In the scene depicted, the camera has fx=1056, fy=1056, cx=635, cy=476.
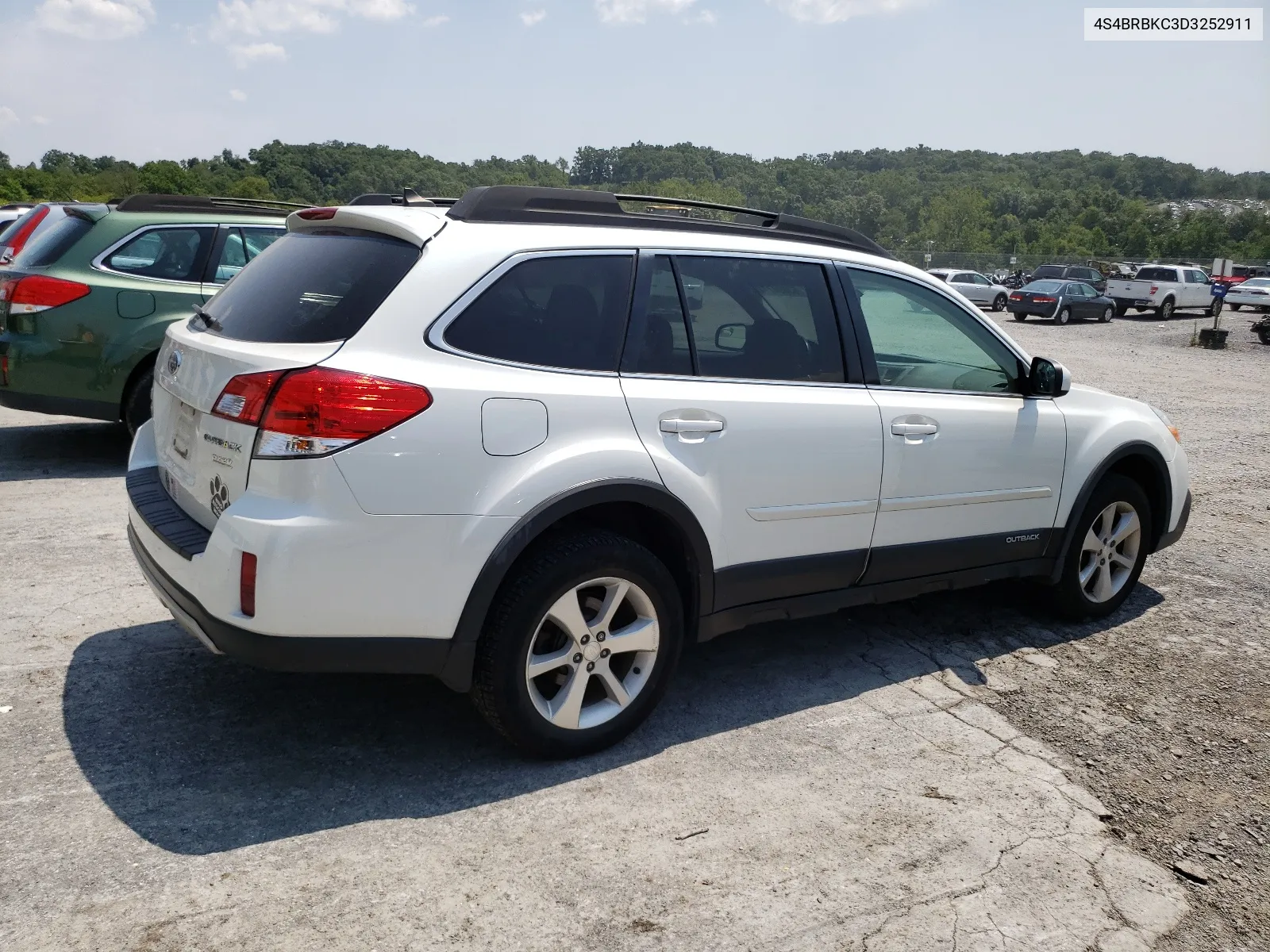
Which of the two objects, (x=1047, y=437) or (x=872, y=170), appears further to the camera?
(x=872, y=170)

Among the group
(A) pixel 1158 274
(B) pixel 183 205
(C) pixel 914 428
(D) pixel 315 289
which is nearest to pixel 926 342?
(C) pixel 914 428

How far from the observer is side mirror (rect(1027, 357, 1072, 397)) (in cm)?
471

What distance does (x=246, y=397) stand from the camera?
311cm

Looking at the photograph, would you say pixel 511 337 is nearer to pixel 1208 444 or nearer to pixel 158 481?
pixel 158 481

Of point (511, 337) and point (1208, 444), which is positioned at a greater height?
point (511, 337)

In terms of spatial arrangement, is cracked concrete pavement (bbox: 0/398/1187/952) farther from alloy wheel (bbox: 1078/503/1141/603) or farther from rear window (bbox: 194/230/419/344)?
rear window (bbox: 194/230/419/344)

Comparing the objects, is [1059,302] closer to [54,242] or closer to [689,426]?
[54,242]

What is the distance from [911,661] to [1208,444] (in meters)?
8.02

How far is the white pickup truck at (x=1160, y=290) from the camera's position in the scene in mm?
37250

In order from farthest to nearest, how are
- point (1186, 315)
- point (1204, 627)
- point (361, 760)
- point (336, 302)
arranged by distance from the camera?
point (1186, 315), point (1204, 627), point (361, 760), point (336, 302)

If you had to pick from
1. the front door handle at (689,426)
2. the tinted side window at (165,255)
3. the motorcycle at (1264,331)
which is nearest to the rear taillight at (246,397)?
the front door handle at (689,426)

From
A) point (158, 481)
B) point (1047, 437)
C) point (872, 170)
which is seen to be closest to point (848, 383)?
point (1047, 437)

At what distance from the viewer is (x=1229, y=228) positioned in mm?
106938

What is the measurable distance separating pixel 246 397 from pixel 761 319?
1.89m
